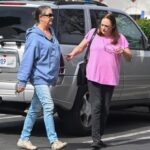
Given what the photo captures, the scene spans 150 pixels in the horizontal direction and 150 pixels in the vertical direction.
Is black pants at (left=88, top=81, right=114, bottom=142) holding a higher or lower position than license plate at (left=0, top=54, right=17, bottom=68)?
lower

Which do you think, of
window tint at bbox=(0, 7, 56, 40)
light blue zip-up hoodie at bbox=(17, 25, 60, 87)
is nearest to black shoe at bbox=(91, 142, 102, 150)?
light blue zip-up hoodie at bbox=(17, 25, 60, 87)

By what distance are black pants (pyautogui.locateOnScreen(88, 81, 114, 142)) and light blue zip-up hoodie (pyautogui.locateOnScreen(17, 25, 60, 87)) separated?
0.53m

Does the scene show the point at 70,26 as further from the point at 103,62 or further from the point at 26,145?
the point at 26,145

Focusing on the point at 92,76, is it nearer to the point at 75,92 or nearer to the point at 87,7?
the point at 75,92

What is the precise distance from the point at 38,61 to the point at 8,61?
949 mm

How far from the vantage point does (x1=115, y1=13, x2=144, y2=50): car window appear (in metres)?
10.2

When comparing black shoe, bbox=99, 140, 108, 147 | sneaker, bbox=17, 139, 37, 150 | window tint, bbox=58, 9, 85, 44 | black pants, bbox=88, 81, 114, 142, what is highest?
window tint, bbox=58, 9, 85, 44

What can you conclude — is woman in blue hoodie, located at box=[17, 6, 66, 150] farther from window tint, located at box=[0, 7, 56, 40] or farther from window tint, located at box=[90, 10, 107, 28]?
window tint, located at box=[90, 10, 107, 28]

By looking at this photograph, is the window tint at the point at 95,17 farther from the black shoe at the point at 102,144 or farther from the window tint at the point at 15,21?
the black shoe at the point at 102,144

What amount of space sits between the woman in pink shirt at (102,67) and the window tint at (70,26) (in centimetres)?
95

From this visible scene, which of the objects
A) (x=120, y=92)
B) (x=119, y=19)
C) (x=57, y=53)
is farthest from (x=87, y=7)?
(x=57, y=53)

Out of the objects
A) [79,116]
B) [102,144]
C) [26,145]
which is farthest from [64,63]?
[26,145]

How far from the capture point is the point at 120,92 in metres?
9.85

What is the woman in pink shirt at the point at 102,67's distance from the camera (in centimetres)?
803
